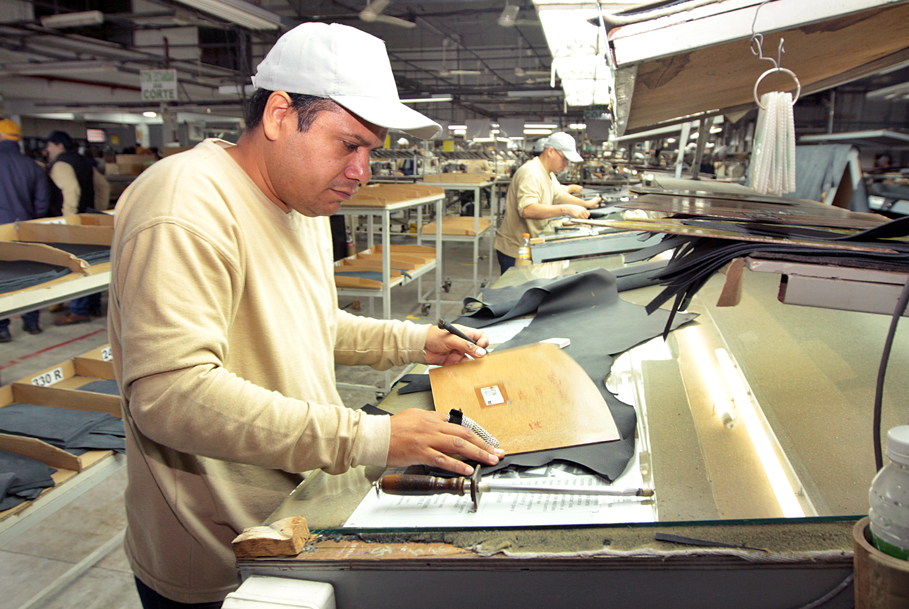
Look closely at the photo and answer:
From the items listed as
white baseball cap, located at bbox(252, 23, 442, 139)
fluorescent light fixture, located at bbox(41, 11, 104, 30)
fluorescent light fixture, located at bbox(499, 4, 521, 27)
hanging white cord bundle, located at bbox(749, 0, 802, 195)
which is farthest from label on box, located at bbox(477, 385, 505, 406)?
fluorescent light fixture, located at bbox(41, 11, 104, 30)

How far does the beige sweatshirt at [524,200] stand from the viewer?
4.57 meters

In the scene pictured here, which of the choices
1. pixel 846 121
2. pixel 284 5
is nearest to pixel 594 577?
pixel 846 121

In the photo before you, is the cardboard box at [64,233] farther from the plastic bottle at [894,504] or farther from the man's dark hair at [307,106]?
the plastic bottle at [894,504]

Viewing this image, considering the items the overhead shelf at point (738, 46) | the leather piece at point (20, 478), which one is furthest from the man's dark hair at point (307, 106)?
the leather piece at point (20, 478)

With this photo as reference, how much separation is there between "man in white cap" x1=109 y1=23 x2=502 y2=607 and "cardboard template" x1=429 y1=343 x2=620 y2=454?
11cm

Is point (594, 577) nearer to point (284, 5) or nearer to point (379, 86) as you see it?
point (379, 86)

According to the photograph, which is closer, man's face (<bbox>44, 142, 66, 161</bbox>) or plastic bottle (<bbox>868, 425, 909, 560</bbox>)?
plastic bottle (<bbox>868, 425, 909, 560</bbox>)

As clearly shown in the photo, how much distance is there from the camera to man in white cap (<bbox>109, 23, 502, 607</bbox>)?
2.60 feet

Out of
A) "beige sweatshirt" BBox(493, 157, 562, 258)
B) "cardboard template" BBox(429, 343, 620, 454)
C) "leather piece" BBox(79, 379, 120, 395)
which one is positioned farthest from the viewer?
"beige sweatshirt" BBox(493, 157, 562, 258)

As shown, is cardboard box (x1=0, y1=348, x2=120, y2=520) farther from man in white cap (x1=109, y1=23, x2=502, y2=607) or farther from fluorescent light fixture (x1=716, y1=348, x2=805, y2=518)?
fluorescent light fixture (x1=716, y1=348, x2=805, y2=518)

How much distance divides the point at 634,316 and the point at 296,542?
4.00ft

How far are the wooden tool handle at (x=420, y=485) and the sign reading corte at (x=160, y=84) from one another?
9.46 metres

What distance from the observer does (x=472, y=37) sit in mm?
12484

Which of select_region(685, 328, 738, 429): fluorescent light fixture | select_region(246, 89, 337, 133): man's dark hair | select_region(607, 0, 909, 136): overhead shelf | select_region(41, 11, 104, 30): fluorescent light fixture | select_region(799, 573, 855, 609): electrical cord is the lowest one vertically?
select_region(799, 573, 855, 609): electrical cord
